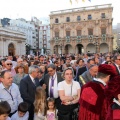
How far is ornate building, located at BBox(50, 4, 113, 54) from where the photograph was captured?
3875 cm

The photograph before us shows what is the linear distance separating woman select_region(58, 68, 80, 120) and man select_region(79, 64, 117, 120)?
107 cm

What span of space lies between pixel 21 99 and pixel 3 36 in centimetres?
3018

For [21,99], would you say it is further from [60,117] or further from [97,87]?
[97,87]

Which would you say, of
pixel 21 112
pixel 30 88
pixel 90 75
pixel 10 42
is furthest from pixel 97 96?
pixel 10 42

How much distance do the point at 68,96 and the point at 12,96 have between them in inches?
47.7

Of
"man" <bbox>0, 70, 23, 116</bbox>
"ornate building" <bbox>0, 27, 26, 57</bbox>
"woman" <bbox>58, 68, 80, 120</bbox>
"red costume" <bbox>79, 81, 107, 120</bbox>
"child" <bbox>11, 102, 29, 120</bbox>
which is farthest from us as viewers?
"ornate building" <bbox>0, 27, 26, 57</bbox>

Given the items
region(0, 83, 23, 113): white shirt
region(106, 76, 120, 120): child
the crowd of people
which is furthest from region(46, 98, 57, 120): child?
region(106, 76, 120, 120): child

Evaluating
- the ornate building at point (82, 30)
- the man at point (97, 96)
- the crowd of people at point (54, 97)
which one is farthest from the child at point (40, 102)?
the ornate building at point (82, 30)

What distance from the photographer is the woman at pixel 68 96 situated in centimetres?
430

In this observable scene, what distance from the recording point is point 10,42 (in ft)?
115

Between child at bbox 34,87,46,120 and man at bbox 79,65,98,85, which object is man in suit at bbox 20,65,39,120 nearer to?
child at bbox 34,87,46,120

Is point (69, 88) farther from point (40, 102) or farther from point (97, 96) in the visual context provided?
point (97, 96)

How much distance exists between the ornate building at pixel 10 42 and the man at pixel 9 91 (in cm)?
2964

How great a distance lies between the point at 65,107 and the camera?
436 centimetres
